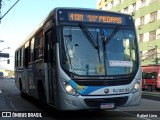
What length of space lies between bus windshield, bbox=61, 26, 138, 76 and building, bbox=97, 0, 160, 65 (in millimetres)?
43247

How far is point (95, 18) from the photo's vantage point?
11281 mm

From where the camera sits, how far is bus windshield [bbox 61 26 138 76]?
416 inches

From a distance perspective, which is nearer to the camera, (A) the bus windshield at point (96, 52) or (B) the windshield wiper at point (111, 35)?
(A) the bus windshield at point (96, 52)

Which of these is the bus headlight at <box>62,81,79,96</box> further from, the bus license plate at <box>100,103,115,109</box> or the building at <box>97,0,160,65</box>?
the building at <box>97,0,160,65</box>

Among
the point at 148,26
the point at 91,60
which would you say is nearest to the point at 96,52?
the point at 91,60

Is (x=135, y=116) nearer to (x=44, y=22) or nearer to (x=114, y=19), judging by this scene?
(x=114, y=19)

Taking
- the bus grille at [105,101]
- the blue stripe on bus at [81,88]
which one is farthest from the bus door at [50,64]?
the bus grille at [105,101]

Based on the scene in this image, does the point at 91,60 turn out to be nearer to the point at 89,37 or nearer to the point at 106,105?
the point at 89,37

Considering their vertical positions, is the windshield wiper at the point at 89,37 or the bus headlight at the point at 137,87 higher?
the windshield wiper at the point at 89,37

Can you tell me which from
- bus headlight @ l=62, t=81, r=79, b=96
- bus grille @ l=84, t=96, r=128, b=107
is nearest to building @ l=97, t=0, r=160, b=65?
bus grille @ l=84, t=96, r=128, b=107

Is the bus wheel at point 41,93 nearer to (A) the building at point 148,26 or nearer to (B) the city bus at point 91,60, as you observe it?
(B) the city bus at point 91,60

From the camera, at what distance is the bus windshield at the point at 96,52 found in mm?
10578

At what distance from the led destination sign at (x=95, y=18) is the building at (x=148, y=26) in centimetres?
4286

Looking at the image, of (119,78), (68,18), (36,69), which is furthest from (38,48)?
(119,78)
